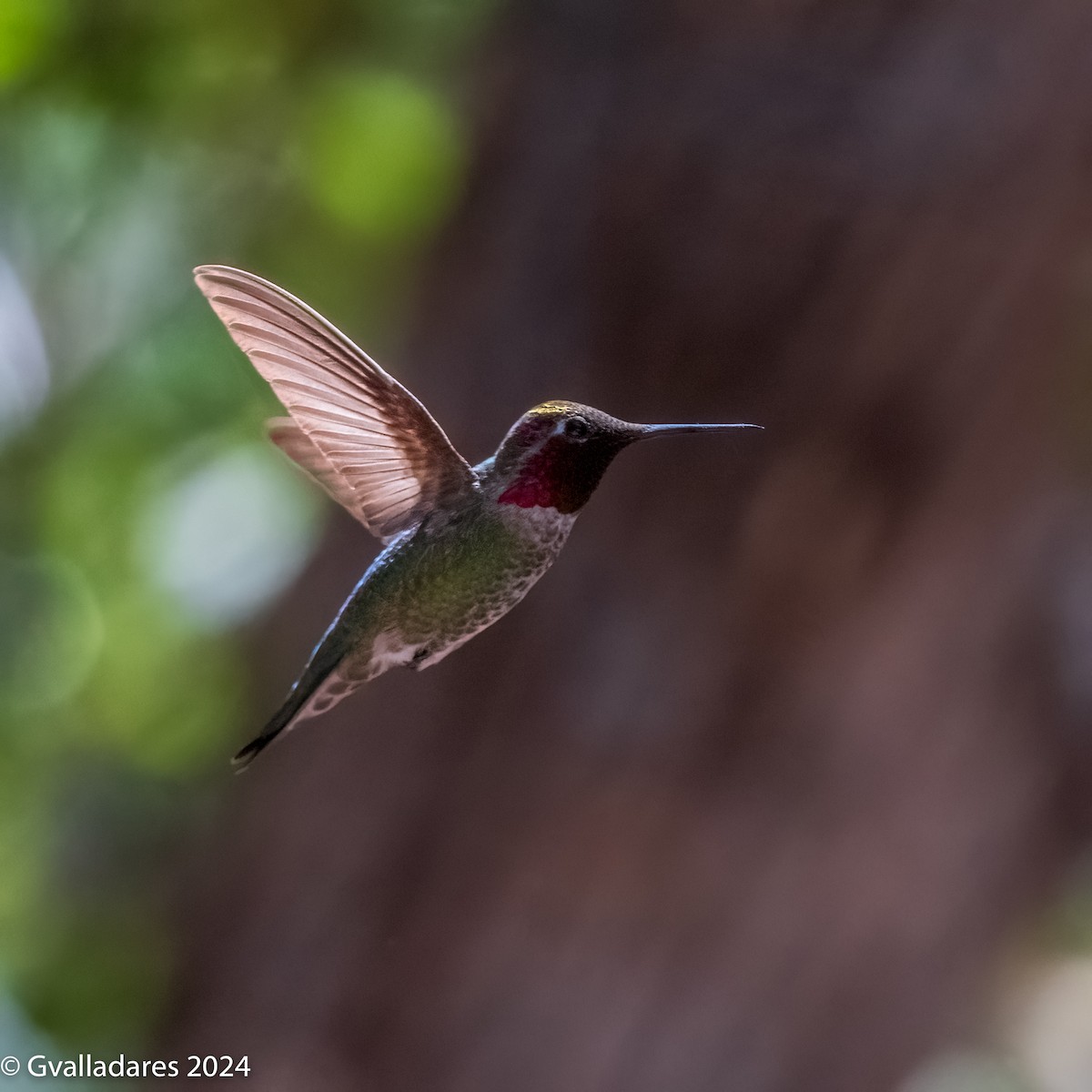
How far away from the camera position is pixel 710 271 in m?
1.11

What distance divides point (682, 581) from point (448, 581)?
72 centimetres

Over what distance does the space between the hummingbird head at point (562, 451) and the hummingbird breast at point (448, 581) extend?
0.01m

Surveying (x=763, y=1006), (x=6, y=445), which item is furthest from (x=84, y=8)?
(x=763, y=1006)

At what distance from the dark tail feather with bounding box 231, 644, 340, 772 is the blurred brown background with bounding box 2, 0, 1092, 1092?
0.52m

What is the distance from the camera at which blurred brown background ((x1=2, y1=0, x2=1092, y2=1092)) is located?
109cm

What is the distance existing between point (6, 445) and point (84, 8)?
1.54ft

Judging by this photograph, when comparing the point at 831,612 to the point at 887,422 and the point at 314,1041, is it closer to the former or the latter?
the point at 887,422

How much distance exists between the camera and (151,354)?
1.31 meters

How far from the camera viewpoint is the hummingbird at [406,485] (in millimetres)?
421

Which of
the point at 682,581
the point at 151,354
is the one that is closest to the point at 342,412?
the point at 682,581

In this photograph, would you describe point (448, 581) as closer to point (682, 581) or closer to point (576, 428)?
point (576, 428)
